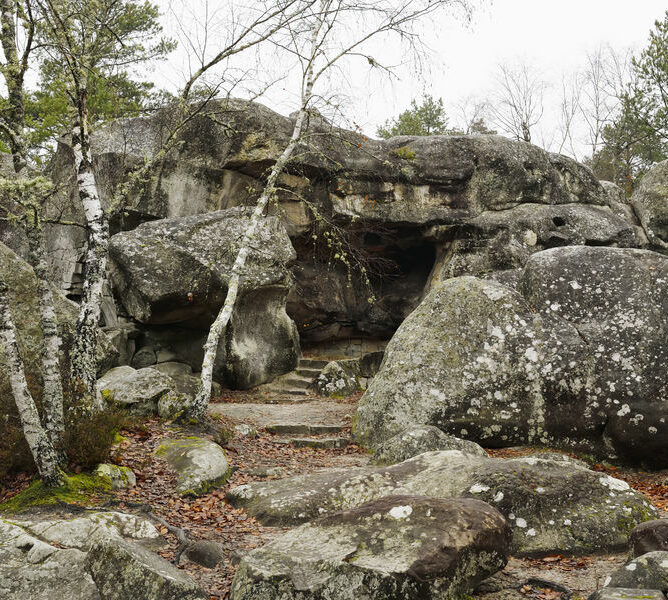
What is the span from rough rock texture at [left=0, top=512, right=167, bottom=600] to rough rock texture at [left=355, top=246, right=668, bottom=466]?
503 cm

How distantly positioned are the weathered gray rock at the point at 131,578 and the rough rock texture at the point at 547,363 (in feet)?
17.3

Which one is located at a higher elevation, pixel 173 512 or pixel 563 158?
pixel 563 158

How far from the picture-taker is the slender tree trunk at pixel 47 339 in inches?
231

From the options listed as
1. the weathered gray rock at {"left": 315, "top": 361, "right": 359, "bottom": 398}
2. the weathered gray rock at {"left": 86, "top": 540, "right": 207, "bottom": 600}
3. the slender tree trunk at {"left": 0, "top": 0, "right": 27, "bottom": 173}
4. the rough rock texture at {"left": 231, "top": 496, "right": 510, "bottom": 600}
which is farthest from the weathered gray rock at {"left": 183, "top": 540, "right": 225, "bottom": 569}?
the weathered gray rock at {"left": 315, "top": 361, "right": 359, "bottom": 398}

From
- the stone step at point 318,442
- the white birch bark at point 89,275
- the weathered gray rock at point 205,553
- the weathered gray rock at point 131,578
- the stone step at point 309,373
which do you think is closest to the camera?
the weathered gray rock at point 131,578

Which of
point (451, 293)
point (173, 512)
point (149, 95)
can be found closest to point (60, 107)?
point (149, 95)

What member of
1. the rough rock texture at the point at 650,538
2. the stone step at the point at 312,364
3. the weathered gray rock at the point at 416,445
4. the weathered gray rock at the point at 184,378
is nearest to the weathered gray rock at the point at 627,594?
the rough rock texture at the point at 650,538

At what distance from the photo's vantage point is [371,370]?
20.4m

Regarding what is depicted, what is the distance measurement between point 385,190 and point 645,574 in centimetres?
1677

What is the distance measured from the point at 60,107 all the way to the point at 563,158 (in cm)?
1916

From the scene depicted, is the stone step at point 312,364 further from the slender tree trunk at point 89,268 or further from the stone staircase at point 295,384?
the slender tree trunk at point 89,268

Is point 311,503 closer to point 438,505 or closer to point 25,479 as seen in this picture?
point 438,505

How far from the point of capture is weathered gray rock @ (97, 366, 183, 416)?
31.1 ft

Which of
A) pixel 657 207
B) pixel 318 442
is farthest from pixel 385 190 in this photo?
pixel 318 442
